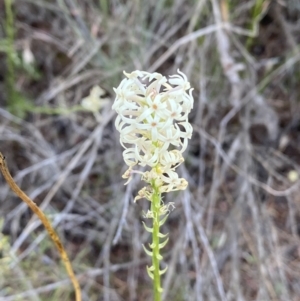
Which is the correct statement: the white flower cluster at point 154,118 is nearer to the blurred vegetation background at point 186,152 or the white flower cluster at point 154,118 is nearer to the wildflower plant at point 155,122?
the wildflower plant at point 155,122

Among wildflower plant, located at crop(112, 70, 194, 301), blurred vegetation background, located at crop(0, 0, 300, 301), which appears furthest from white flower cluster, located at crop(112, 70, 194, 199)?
blurred vegetation background, located at crop(0, 0, 300, 301)

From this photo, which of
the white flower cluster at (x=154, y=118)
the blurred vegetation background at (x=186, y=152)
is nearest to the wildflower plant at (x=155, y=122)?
the white flower cluster at (x=154, y=118)

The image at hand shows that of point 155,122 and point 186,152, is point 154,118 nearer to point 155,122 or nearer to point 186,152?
point 155,122

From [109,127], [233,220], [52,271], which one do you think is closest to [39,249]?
[52,271]

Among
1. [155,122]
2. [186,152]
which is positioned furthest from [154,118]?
[186,152]

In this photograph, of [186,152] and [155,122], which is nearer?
[155,122]

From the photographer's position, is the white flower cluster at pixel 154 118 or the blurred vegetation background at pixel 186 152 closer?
the white flower cluster at pixel 154 118

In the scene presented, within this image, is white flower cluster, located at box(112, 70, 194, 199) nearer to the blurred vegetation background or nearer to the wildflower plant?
the wildflower plant

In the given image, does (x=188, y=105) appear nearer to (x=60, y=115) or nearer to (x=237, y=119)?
(x=237, y=119)
